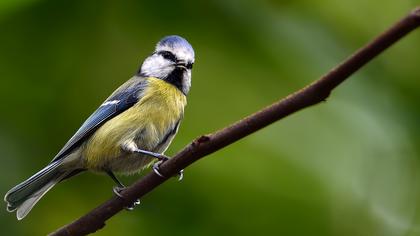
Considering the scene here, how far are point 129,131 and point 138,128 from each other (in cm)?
4

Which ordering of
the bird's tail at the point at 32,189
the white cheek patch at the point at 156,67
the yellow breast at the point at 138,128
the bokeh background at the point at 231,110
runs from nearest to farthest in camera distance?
the bird's tail at the point at 32,189, the bokeh background at the point at 231,110, the yellow breast at the point at 138,128, the white cheek patch at the point at 156,67

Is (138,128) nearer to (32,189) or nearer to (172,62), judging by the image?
(172,62)

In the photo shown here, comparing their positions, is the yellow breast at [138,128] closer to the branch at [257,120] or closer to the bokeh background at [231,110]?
the bokeh background at [231,110]

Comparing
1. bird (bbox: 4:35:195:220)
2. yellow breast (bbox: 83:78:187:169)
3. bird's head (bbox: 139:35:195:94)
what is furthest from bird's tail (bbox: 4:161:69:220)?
bird's head (bbox: 139:35:195:94)

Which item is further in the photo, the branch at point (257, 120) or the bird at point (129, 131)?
the bird at point (129, 131)

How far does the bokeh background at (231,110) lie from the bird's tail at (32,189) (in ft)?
0.28

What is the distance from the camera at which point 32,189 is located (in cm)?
243

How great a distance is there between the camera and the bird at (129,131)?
8.35 ft

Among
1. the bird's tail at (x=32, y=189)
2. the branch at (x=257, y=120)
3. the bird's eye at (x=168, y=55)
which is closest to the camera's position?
the branch at (x=257, y=120)

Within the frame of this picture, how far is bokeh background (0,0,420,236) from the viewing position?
2461 mm

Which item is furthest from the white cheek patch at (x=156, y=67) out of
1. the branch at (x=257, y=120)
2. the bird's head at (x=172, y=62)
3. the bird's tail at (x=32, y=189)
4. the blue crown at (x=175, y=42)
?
the branch at (x=257, y=120)

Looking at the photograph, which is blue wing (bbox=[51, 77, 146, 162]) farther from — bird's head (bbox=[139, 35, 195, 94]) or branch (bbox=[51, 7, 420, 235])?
branch (bbox=[51, 7, 420, 235])

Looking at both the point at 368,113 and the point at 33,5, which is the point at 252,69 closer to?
the point at 368,113

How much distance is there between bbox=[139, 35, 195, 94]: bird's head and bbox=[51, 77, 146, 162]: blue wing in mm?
73
